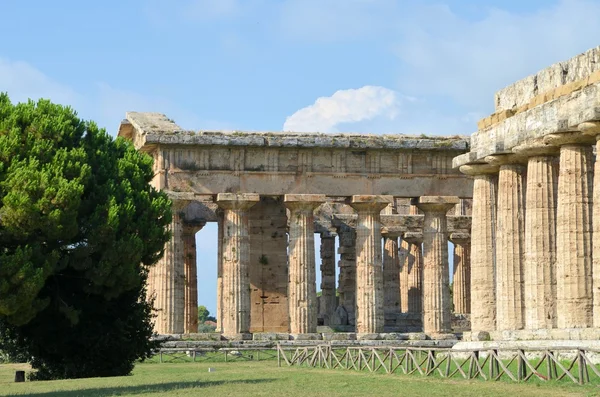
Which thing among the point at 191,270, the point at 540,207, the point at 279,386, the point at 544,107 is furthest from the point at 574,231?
the point at 191,270

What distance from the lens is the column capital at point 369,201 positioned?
58062 millimetres

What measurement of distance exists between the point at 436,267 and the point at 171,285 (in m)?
11.1

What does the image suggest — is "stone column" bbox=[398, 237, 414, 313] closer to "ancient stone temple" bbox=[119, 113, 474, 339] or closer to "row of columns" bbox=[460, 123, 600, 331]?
"ancient stone temple" bbox=[119, 113, 474, 339]

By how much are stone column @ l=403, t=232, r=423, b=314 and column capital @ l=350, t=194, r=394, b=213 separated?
1515cm

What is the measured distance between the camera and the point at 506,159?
140 feet

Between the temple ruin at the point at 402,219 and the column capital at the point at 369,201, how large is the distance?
2.7 inches

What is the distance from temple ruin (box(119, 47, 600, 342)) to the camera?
38562 millimetres

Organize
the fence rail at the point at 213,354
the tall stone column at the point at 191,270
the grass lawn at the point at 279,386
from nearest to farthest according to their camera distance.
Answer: the grass lawn at the point at 279,386
the fence rail at the point at 213,354
the tall stone column at the point at 191,270

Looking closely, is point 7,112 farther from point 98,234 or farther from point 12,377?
point 12,377

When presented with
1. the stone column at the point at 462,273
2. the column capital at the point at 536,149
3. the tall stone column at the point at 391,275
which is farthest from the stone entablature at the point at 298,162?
the column capital at the point at 536,149

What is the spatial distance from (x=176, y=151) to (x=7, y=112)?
15.4 metres

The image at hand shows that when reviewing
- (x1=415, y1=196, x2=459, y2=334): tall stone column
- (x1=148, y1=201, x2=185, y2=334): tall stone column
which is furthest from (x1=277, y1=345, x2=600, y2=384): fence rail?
(x1=415, y1=196, x2=459, y2=334): tall stone column

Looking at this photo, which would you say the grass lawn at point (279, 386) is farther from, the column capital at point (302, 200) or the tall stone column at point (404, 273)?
the tall stone column at point (404, 273)

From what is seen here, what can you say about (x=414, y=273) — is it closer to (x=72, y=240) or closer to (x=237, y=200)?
(x=237, y=200)
